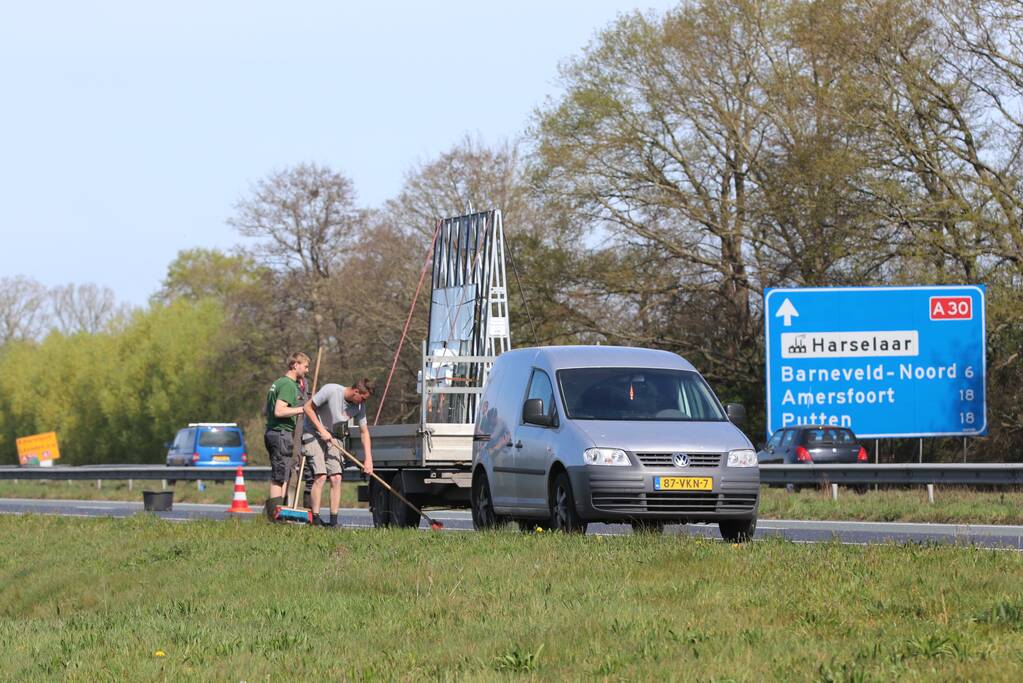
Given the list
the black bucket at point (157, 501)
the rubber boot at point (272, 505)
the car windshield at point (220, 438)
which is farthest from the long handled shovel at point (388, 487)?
the car windshield at point (220, 438)

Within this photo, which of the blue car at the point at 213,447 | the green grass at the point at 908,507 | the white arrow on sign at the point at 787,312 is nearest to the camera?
the green grass at the point at 908,507

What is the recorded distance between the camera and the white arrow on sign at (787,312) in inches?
1249

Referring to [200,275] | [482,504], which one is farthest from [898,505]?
[200,275]

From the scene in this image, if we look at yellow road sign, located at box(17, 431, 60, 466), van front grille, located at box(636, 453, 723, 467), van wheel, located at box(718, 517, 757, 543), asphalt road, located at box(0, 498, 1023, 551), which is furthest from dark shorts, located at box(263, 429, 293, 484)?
yellow road sign, located at box(17, 431, 60, 466)

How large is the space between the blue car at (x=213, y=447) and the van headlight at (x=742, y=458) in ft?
108

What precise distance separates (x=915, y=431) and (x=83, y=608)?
2083cm

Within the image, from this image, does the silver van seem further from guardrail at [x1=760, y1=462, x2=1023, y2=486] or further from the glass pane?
guardrail at [x1=760, y1=462, x2=1023, y2=486]

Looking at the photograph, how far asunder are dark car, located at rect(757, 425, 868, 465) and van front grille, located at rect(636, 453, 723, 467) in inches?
686

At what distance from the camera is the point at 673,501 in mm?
14680

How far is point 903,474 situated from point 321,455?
10.6 metres

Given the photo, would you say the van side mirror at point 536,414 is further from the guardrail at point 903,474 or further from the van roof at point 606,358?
the guardrail at point 903,474

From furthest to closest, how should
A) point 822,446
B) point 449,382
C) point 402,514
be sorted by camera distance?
point 822,446 → point 449,382 → point 402,514

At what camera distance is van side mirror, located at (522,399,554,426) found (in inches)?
611

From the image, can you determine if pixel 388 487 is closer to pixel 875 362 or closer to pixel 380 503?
pixel 380 503
